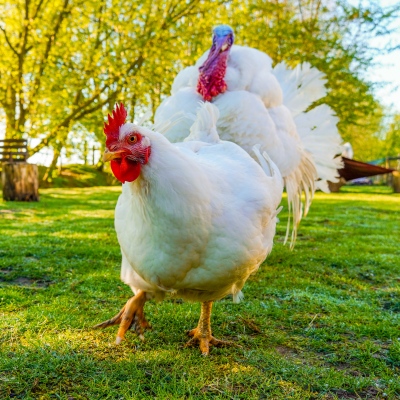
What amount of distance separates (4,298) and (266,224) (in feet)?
7.88

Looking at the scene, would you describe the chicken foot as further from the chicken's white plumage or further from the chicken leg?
the chicken's white plumage

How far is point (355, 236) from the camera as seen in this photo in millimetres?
7844

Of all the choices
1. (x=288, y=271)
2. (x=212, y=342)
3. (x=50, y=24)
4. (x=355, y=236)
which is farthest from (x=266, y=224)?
(x=50, y=24)

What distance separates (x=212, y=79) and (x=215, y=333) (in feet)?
9.28

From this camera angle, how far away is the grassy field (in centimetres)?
255

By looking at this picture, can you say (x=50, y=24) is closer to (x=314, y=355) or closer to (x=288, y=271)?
(x=288, y=271)

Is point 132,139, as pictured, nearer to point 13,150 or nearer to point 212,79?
point 212,79

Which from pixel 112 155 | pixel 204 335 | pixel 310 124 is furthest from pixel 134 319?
pixel 310 124

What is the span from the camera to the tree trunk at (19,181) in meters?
12.5

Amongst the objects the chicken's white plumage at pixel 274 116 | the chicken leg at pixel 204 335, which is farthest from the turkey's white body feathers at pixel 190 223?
the chicken's white plumage at pixel 274 116

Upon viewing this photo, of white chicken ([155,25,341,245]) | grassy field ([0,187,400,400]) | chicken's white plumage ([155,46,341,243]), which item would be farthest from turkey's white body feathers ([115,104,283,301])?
chicken's white plumage ([155,46,341,243])

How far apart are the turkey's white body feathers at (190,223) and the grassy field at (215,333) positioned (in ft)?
1.58

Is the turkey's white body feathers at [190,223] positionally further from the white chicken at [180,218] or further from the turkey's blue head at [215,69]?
the turkey's blue head at [215,69]

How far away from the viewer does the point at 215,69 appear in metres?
5.00
